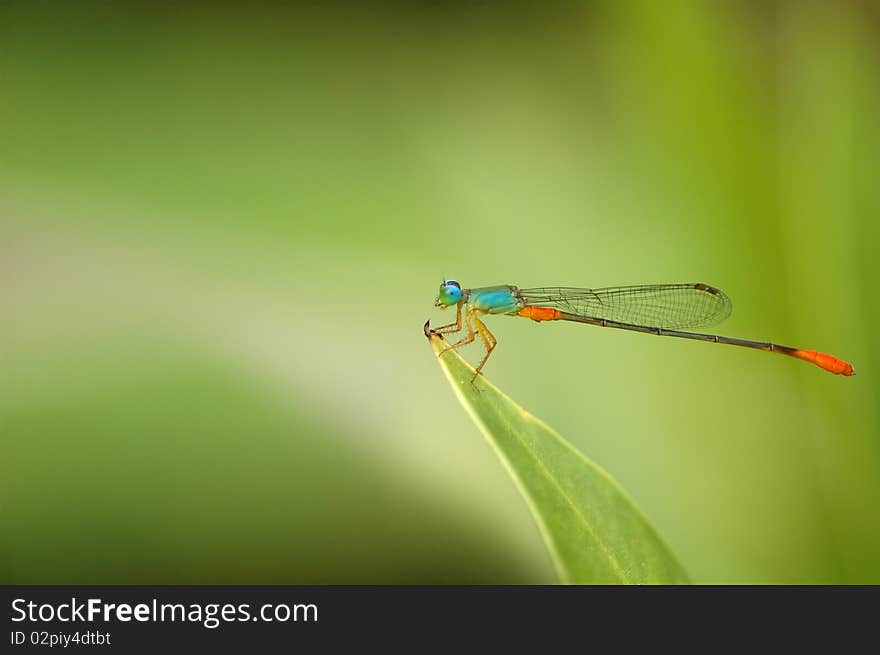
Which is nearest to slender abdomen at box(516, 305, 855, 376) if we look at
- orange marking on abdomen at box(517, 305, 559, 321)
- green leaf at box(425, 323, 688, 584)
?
orange marking on abdomen at box(517, 305, 559, 321)

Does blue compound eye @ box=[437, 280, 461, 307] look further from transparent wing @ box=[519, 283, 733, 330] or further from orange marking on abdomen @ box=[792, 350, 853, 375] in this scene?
orange marking on abdomen @ box=[792, 350, 853, 375]

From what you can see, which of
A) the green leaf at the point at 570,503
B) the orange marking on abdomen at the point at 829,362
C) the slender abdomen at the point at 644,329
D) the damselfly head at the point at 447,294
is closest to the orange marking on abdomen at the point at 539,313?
the slender abdomen at the point at 644,329

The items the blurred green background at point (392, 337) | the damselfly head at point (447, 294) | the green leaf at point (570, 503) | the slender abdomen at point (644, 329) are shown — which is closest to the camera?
the green leaf at point (570, 503)

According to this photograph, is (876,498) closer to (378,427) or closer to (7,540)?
(378,427)

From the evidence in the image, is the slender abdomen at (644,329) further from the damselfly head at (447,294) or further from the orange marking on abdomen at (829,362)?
the damselfly head at (447,294)

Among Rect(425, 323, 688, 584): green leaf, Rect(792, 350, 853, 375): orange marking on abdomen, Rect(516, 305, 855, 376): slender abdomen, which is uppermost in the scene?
Rect(516, 305, 855, 376): slender abdomen

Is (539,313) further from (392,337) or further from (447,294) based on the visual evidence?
(392,337)
